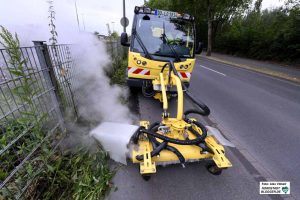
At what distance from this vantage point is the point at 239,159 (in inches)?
115

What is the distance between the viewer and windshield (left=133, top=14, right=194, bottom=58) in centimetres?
481

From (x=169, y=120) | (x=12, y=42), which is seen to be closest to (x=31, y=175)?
(x=12, y=42)

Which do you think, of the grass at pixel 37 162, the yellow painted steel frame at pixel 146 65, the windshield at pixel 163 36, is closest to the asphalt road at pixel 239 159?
the grass at pixel 37 162

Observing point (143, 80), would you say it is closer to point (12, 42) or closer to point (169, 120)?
point (169, 120)

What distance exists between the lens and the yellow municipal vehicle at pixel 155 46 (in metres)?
4.64

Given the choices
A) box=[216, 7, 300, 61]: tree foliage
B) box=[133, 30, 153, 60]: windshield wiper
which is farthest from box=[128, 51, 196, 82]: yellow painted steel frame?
box=[216, 7, 300, 61]: tree foliage

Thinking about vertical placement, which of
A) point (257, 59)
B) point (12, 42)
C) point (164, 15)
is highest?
point (164, 15)

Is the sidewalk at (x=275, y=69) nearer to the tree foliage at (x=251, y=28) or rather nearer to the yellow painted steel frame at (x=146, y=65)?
the tree foliage at (x=251, y=28)

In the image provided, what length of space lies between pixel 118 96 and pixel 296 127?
4.31 m

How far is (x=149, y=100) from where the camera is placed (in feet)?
17.0

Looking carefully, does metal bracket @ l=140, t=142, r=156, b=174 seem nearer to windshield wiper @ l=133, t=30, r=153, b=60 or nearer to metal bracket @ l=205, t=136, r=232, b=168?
metal bracket @ l=205, t=136, r=232, b=168

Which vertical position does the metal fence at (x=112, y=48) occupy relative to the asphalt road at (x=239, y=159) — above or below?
above

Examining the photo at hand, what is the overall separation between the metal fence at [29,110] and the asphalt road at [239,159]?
100cm

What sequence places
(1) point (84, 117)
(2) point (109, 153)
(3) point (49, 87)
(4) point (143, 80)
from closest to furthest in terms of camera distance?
(3) point (49, 87)
(2) point (109, 153)
(1) point (84, 117)
(4) point (143, 80)
